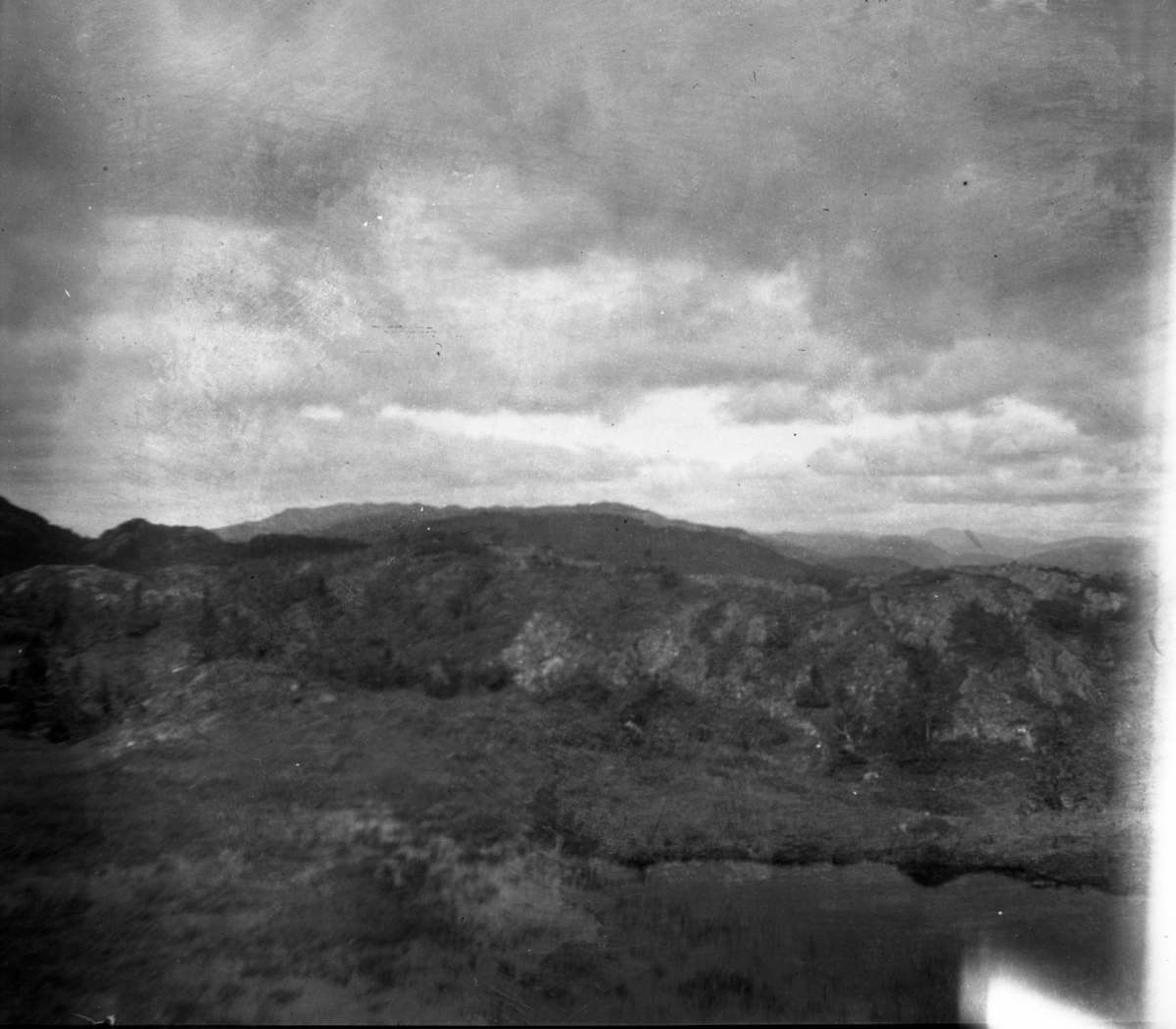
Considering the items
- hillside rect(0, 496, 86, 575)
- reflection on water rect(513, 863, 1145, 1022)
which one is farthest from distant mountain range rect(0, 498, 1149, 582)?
reflection on water rect(513, 863, 1145, 1022)

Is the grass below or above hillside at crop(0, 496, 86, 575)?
below

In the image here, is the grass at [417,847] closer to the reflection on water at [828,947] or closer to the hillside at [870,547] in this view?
the reflection on water at [828,947]

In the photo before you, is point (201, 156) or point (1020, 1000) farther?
point (201, 156)

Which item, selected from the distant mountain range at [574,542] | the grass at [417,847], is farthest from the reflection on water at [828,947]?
the distant mountain range at [574,542]

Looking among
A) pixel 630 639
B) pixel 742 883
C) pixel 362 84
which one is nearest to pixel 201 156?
pixel 362 84

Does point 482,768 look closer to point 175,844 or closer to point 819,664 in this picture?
point 175,844

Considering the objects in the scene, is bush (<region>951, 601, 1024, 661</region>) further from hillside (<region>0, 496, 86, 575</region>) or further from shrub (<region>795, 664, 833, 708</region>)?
hillside (<region>0, 496, 86, 575</region>)
